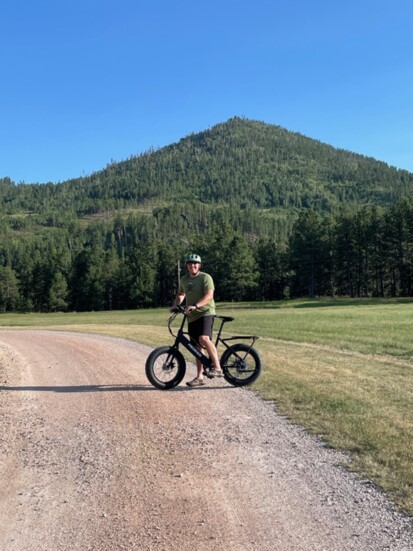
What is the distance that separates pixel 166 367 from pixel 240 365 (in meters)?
1.46

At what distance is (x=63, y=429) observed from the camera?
6512 mm

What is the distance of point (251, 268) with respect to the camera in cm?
8881

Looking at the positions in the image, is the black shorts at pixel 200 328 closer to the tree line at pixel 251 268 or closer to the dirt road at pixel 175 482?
A: the dirt road at pixel 175 482

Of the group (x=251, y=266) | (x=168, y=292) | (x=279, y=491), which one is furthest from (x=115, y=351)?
(x=168, y=292)

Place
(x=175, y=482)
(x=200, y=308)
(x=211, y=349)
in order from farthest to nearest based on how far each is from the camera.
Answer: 1. (x=200, y=308)
2. (x=211, y=349)
3. (x=175, y=482)

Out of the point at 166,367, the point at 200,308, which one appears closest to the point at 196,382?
the point at 166,367

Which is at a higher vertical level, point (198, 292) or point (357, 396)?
point (198, 292)

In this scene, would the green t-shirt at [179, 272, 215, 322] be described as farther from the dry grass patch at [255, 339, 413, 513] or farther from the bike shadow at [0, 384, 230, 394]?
the dry grass patch at [255, 339, 413, 513]

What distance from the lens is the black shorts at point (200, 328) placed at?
8.63m

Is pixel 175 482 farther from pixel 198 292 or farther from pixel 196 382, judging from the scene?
pixel 198 292

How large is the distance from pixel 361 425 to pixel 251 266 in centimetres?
8286

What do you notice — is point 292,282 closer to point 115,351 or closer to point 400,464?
point 115,351

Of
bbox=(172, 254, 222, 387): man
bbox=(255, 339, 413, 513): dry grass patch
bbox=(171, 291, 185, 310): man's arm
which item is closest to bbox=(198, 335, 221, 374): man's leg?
bbox=(172, 254, 222, 387): man

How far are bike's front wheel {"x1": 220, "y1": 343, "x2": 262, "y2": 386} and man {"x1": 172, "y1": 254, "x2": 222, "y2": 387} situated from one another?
33 centimetres
